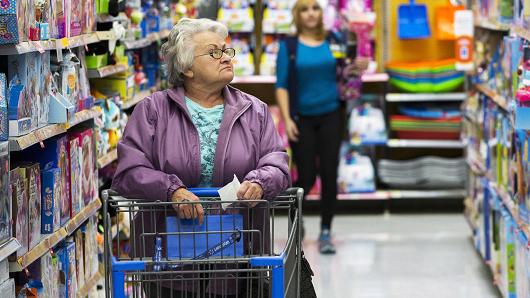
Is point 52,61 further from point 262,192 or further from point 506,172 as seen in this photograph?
point 506,172

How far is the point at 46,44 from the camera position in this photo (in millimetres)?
4105

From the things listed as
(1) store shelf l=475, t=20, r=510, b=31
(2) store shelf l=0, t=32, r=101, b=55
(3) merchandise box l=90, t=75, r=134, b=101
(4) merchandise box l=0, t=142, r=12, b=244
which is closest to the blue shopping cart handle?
(4) merchandise box l=0, t=142, r=12, b=244

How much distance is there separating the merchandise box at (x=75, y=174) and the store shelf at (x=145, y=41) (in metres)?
1.20

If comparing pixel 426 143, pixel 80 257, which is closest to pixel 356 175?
pixel 426 143

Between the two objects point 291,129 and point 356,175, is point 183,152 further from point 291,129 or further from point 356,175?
point 356,175

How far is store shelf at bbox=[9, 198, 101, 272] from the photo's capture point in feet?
12.5

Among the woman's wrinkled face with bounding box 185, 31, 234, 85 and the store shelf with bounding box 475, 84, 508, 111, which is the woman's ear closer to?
the woman's wrinkled face with bounding box 185, 31, 234, 85

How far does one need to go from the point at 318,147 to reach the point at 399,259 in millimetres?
983

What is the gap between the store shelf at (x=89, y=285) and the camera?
489cm

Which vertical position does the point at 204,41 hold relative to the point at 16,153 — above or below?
above

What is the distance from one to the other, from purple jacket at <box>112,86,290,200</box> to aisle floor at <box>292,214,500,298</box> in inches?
113

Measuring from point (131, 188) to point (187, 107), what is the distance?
15.3 inches

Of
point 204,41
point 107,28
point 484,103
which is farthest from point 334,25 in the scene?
point 204,41

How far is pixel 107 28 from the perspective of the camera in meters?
5.45
